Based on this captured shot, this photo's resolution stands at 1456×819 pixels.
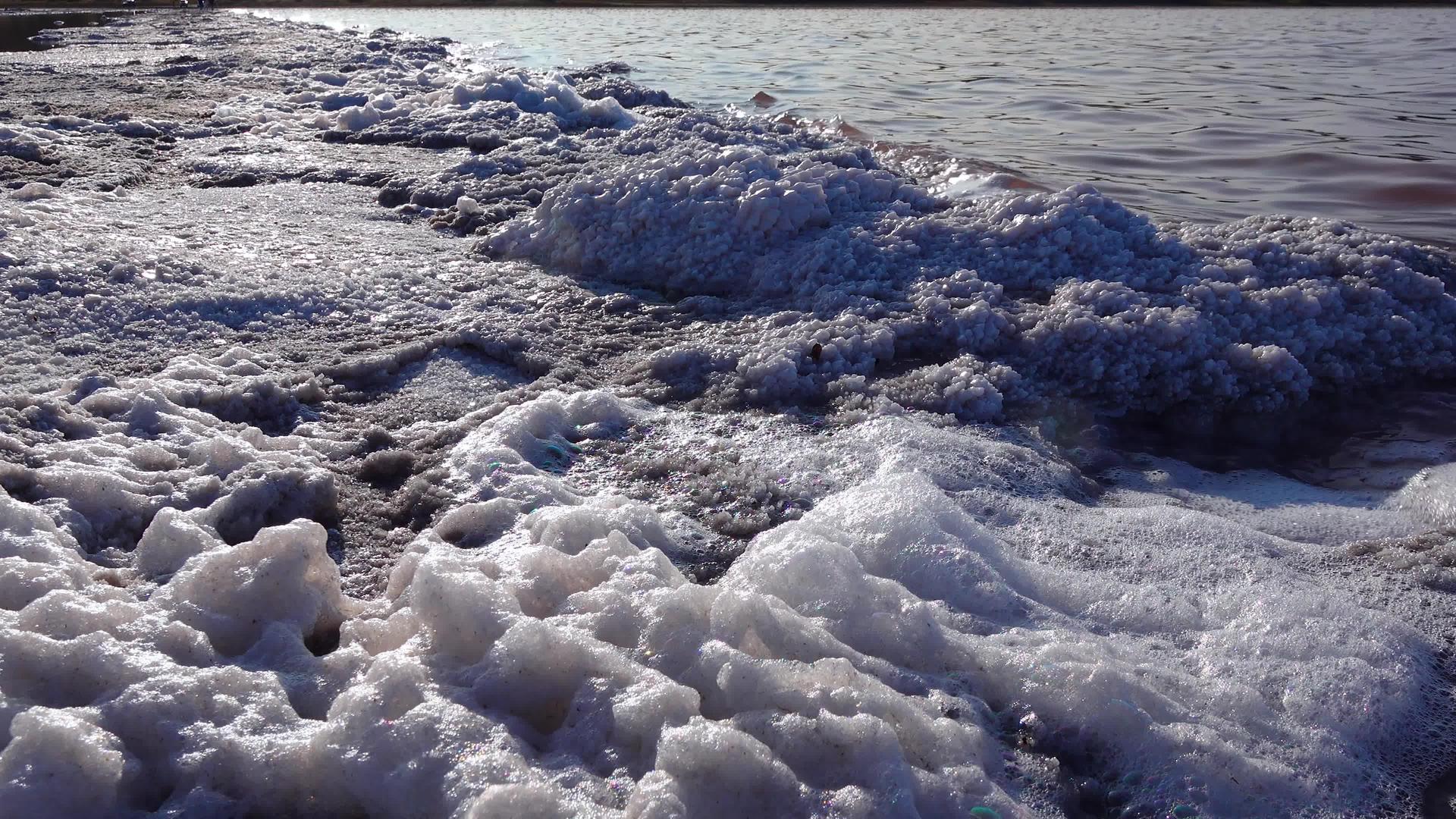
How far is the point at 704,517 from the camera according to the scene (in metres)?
1.98

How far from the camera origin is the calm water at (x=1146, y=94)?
5.39m

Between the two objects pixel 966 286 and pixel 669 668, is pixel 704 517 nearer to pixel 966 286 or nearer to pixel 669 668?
pixel 669 668

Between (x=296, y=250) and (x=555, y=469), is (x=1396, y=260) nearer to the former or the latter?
(x=555, y=469)

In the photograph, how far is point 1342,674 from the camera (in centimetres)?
Result: 154

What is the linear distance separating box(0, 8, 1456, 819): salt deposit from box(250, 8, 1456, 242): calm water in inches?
98.4

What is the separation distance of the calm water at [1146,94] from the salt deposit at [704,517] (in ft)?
8.20

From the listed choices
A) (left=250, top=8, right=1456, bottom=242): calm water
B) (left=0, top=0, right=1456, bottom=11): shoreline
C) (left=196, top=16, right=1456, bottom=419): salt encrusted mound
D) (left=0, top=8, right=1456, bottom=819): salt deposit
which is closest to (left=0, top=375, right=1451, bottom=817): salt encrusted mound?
(left=0, top=8, right=1456, bottom=819): salt deposit

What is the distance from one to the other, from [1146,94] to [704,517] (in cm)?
833

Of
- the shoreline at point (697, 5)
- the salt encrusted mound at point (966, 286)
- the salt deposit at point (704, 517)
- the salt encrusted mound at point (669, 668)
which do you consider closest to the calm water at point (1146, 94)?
the salt encrusted mound at point (966, 286)

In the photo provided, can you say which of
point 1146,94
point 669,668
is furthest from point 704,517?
point 1146,94

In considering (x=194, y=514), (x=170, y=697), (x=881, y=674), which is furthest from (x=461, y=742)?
(x=194, y=514)

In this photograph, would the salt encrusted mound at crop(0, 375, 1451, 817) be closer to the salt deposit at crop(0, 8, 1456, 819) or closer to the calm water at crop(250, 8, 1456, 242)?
the salt deposit at crop(0, 8, 1456, 819)

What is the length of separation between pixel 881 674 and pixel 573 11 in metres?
29.4

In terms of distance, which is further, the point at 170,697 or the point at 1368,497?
the point at 1368,497
